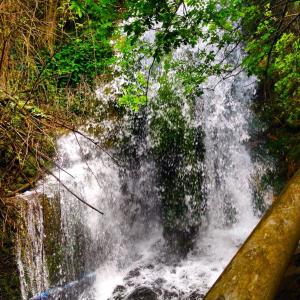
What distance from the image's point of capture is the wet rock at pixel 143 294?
5.16 meters

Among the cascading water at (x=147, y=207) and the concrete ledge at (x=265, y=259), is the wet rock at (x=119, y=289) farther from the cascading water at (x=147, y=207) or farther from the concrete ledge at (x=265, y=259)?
the concrete ledge at (x=265, y=259)

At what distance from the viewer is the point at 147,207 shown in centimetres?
689

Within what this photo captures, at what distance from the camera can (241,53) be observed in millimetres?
7707

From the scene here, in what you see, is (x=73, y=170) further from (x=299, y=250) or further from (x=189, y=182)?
(x=299, y=250)

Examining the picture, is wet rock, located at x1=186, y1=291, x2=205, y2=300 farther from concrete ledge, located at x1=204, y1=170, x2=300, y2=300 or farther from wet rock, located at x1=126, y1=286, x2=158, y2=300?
concrete ledge, located at x1=204, y1=170, x2=300, y2=300

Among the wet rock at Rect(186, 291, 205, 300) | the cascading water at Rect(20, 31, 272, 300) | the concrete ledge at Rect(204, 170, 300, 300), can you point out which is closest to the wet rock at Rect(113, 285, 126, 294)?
the cascading water at Rect(20, 31, 272, 300)

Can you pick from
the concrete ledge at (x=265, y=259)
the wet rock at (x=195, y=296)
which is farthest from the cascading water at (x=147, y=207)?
the concrete ledge at (x=265, y=259)

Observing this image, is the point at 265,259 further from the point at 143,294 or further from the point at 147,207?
the point at 147,207

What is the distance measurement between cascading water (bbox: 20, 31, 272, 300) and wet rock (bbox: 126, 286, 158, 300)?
0.02m

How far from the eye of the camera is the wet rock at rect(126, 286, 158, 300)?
5.16 metres

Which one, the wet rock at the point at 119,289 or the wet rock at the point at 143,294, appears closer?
the wet rock at the point at 143,294

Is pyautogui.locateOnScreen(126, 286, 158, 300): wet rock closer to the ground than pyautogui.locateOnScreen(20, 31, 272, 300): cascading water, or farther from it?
closer to the ground

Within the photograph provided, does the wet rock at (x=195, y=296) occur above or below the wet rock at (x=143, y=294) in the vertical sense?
below

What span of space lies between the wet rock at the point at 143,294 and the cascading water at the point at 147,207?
2cm
